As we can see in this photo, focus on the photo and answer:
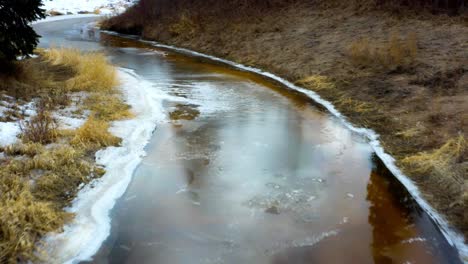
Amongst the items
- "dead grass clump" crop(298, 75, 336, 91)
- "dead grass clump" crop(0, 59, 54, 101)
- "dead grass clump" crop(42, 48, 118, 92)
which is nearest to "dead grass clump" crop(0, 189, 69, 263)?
"dead grass clump" crop(0, 59, 54, 101)

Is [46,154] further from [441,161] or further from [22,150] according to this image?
[441,161]

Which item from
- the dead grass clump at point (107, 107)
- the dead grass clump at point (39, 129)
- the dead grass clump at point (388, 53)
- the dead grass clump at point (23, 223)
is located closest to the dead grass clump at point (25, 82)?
the dead grass clump at point (107, 107)

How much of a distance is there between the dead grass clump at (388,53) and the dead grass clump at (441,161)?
18.5 ft

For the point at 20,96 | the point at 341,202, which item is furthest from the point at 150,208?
the point at 20,96

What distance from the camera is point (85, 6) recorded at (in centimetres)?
5756

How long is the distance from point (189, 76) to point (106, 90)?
4.51 metres

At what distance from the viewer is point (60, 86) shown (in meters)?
12.0

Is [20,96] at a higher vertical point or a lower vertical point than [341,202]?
higher

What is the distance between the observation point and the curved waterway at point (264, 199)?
18.4 ft

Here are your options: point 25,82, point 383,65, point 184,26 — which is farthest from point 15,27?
point 184,26

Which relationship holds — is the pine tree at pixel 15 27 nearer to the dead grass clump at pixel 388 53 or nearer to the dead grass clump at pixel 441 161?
the dead grass clump at pixel 441 161

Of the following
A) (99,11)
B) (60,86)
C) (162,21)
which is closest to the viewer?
(60,86)

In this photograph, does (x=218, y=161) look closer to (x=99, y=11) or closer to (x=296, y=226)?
(x=296, y=226)

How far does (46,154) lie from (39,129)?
1010 millimetres
